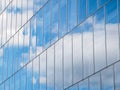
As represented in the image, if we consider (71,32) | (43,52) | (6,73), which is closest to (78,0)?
(71,32)

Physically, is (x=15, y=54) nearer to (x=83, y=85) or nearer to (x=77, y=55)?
(x=77, y=55)

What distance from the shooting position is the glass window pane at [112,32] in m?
26.1

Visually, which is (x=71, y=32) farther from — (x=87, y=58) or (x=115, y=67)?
(x=115, y=67)

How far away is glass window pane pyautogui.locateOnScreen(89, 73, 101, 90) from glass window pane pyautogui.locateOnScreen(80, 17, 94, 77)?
17.8 inches

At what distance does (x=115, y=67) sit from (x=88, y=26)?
4474 mm

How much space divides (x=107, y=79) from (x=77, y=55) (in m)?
4.39

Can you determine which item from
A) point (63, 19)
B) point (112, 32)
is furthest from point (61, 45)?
point (112, 32)

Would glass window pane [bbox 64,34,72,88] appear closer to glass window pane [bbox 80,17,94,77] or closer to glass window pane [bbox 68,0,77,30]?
glass window pane [bbox 68,0,77,30]

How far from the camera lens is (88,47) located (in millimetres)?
28984

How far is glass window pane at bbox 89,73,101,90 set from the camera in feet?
90.1

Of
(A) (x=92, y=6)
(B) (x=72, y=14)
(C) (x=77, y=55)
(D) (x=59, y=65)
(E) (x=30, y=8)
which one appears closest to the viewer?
(A) (x=92, y=6)

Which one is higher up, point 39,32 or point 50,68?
point 39,32

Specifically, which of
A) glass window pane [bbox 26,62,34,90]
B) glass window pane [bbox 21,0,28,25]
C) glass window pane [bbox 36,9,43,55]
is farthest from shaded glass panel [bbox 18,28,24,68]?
glass window pane [bbox 36,9,43,55]

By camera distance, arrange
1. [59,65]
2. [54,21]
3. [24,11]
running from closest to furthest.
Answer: [59,65] → [54,21] → [24,11]
